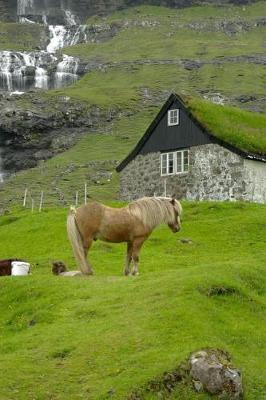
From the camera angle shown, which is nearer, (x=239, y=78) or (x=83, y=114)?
(x=83, y=114)

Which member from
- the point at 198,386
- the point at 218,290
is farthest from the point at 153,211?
the point at 198,386

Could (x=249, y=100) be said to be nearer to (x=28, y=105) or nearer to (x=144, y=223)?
(x=28, y=105)

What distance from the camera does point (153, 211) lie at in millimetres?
26375

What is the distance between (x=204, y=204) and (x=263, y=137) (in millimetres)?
9828

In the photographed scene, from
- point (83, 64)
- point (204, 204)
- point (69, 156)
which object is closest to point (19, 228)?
point (204, 204)

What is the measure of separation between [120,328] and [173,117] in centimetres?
4242

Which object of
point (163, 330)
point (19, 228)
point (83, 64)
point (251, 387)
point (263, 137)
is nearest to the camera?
point (251, 387)

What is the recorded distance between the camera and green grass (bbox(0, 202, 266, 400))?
17250 millimetres

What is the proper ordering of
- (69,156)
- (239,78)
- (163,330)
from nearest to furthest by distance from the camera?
(163,330) → (69,156) → (239,78)

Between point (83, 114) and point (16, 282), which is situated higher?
point (16, 282)

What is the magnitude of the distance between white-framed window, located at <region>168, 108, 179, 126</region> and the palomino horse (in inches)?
1352

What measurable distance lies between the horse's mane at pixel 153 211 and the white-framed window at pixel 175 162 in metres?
31.8

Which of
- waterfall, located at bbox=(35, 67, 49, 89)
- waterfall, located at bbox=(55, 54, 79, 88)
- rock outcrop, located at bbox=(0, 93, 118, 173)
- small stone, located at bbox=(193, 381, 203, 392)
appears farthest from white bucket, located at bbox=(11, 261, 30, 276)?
waterfall, located at bbox=(55, 54, 79, 88)

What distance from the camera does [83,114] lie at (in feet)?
479
